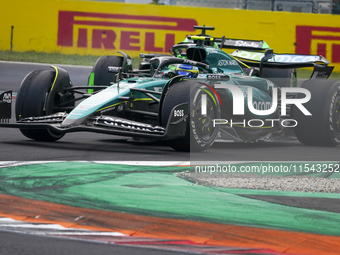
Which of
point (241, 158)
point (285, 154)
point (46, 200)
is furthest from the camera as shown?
point (285, 154)

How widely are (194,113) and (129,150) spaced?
983 millimetres

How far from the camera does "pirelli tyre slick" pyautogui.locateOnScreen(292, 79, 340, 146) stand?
32.6 feet

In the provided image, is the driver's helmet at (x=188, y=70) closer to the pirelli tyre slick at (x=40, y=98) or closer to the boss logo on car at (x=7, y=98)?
the pirelli tyre slick at (x=40, y=98)

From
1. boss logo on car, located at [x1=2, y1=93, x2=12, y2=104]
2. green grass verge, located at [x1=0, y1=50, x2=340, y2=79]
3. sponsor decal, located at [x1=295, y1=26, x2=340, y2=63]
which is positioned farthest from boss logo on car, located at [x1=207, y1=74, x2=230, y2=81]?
sponsor decal, located at [x1=295, y1=26, x2=340, y2=63]

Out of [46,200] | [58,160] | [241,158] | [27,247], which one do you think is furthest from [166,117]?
[27,247]

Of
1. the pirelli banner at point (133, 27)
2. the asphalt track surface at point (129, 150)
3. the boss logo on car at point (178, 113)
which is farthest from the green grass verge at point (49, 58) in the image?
the boss logo on car at point (178, 113)

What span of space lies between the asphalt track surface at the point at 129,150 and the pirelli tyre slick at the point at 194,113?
0.15 metres

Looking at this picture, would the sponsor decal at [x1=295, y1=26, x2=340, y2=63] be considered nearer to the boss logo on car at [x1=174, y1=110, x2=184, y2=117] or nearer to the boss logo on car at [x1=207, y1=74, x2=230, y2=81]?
the boss logo on car at [x1=207, y1=74, x2=230, y2=81]

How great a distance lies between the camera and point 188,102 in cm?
851

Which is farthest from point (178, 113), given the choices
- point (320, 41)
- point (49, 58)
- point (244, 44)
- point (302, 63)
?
point (320, 41)

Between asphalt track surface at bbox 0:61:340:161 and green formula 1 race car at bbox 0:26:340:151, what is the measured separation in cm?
23

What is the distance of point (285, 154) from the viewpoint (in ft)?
29.7

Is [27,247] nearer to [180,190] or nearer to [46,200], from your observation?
[46,200]

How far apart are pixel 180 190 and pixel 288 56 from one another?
5.64m
